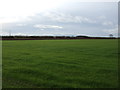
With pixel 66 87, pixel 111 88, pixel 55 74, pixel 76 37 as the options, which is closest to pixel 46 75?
pixel 55 74

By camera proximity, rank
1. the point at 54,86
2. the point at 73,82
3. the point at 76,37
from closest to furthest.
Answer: the point at 54,86 → the point at 73,82 → the point at 76,37

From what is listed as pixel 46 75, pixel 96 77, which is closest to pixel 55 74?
pixel 46 75

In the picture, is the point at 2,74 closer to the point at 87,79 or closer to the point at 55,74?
the point at 55,74

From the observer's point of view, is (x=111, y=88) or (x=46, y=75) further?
(x=46, y=75)

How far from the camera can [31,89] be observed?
455 centimetres

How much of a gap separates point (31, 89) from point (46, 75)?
151 centimetres

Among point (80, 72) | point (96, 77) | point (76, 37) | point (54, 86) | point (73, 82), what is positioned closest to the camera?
point (54, 86)

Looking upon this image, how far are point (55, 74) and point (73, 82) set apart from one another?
3.61 ft

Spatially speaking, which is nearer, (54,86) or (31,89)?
(31,89)

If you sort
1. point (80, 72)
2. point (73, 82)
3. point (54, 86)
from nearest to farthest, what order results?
point (54, 86), point (73, 82), point (80, 72)

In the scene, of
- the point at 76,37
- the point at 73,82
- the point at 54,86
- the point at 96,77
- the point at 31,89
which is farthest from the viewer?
the point at 76,37

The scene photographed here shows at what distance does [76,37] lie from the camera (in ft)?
229

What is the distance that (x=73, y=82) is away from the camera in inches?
205

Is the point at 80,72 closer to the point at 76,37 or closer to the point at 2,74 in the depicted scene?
the point at 2,74
